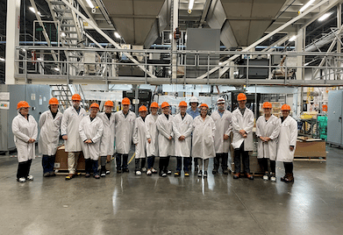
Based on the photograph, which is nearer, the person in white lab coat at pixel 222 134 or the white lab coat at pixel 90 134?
the white lab coat at pixel 90 134

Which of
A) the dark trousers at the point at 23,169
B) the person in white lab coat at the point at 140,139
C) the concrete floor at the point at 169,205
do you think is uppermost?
the person in white lab coat at the point at 140,139

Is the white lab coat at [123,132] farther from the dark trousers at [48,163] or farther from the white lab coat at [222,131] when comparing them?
the white lab coat at [222,131]

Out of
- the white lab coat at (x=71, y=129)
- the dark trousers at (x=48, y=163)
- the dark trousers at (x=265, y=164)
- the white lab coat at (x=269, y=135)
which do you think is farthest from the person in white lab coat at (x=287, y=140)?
the dark trousers at (x=48, y=163)

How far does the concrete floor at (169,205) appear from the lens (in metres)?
3.11

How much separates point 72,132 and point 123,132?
3.73 feet

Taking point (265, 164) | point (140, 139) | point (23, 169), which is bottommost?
point (23, 169)

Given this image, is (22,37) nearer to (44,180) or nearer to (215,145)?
(44,180)

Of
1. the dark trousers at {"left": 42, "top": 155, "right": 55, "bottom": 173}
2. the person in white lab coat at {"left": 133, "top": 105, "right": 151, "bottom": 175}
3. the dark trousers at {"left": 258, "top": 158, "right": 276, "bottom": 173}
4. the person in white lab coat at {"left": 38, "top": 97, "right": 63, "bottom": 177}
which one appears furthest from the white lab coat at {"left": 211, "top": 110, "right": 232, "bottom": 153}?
the dark trousers at {"left": 42, "top": 155, "right": 55, "bottom": 173}

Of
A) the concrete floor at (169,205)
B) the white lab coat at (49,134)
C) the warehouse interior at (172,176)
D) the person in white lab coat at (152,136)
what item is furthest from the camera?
the person in white lab coat at (152,136)

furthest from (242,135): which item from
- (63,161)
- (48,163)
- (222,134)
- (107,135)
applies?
(48,163)

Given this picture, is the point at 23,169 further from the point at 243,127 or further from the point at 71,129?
the point at 243,127

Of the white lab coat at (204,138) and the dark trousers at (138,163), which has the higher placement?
the white lab coat at (204,138)

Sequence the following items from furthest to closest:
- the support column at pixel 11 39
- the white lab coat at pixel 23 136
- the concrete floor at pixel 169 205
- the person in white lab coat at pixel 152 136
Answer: the support column at pixel 11 39, the person in white lab coat at pixel 152 136, the white lab coat at pixel 23 136, the concrete floor at pixel 169 205

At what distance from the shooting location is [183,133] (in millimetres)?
5219
